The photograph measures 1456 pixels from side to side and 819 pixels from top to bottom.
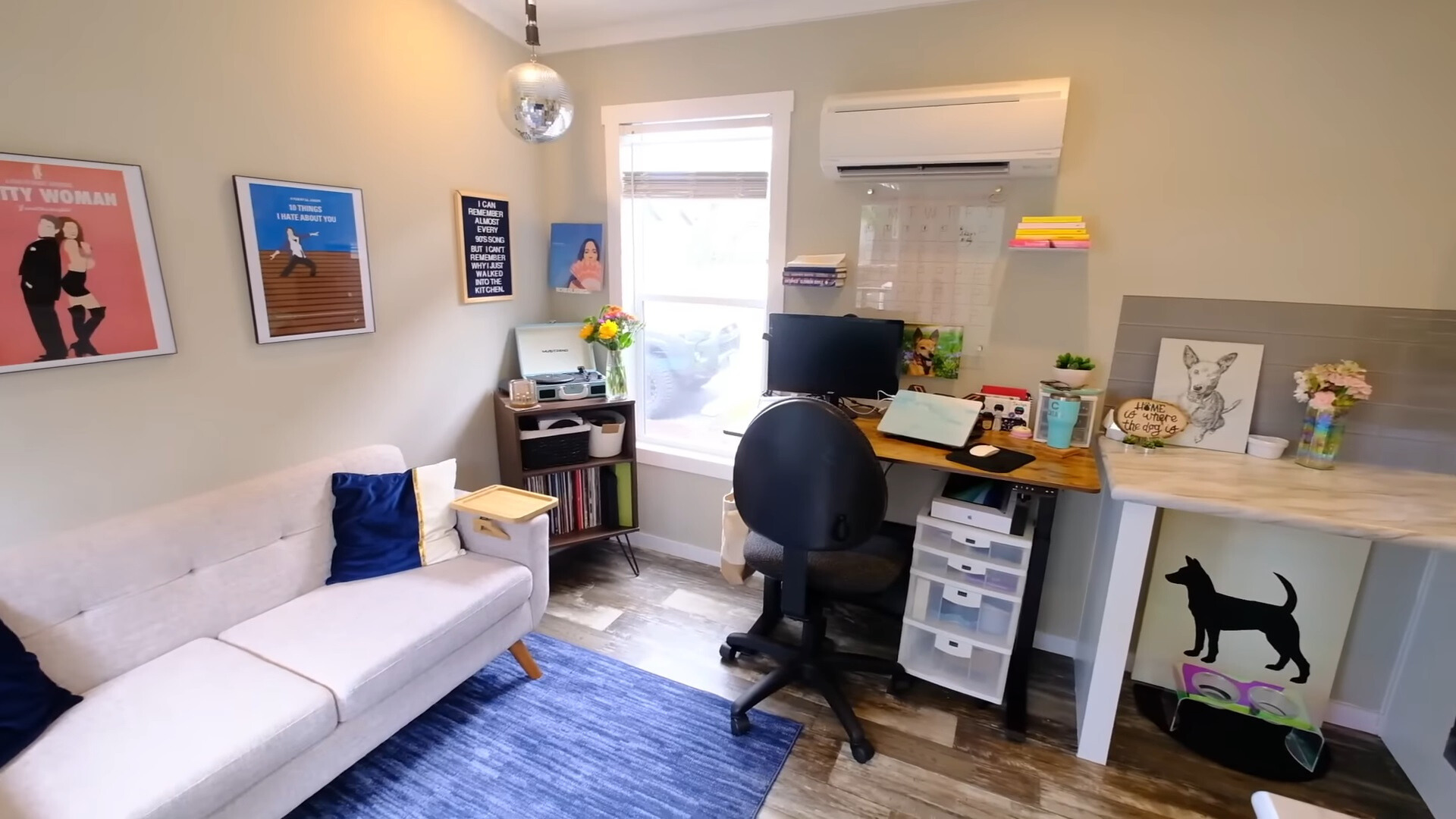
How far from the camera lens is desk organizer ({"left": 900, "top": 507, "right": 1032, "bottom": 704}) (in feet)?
6.40

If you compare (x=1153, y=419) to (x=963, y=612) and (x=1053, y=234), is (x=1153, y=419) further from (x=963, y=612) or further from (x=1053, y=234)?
(x=963, y=612)

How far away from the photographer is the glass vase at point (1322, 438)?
1.84 meters

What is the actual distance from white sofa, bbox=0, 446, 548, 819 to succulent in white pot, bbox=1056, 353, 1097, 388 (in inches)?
76.9

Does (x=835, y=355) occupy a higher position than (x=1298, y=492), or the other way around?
(x=835, y=355)

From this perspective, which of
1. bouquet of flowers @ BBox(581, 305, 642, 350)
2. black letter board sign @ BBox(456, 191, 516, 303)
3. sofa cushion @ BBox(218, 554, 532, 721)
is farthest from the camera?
bouquet of flowers @ BBox(581, 305, 642, 350)

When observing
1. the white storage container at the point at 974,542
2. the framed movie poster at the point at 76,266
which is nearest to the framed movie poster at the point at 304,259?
the framed movie poster at the point at 76,266

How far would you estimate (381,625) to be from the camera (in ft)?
5.80

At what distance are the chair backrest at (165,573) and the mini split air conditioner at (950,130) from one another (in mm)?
2124

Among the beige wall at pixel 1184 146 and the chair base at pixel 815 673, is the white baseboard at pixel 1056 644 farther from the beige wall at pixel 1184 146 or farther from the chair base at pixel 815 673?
the chair base at pixel 815 673

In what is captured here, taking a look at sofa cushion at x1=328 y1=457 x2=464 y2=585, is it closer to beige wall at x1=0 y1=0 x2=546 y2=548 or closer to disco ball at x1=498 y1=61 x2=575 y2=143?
beige wall at x1=0 y1=0 x2=546 y2=548

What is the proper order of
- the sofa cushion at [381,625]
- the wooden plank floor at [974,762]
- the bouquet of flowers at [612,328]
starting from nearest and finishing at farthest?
the sofa cushion at [381,625]
the wooden plank floor at [974,762]
the bouquet of flowers at [612,328]

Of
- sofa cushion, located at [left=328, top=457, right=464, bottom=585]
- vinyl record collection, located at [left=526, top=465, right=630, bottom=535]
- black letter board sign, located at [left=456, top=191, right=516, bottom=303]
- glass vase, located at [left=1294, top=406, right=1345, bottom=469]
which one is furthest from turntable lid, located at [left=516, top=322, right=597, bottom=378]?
glass vase, located at [left=1294, top=406, right=1345, bottom=469]

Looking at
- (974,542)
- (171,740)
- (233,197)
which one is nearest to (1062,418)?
(974,542)

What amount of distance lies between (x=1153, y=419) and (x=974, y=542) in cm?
76
